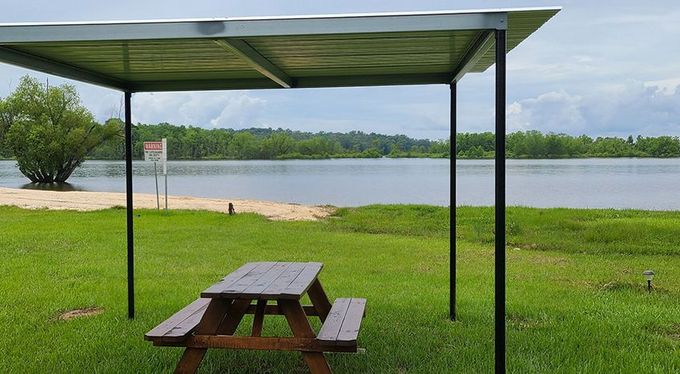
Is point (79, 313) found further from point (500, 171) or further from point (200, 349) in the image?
point (500, 171)

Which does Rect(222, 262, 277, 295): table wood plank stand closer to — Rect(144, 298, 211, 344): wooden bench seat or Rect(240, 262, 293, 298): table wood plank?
Rect(240, 262, 293, 298): table wood plank

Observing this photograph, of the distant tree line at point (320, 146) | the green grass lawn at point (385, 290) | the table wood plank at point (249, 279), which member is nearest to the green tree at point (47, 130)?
the distant tree line at point (320, 146)

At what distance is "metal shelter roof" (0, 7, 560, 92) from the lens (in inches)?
122

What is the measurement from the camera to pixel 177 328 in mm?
3459

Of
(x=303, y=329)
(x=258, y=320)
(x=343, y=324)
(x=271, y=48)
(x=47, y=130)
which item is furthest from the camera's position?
(x=47, y=130)

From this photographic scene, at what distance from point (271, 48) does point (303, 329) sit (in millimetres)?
1651

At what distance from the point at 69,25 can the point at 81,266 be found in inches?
226

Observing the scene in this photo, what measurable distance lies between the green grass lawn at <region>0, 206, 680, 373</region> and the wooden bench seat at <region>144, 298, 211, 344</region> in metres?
0.43

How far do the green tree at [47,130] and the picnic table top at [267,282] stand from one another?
43.0 metres

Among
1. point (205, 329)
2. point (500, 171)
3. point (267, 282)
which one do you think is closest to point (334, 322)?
point (267, 282)

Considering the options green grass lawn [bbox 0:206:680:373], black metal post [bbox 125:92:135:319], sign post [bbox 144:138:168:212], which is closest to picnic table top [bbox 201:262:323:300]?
green grass lawn [bbox 0:206:680:373]

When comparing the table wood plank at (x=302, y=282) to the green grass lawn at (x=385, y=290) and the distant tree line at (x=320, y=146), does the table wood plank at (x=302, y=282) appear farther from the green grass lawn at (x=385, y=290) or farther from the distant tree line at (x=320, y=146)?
the distant tree line at (x=320, y=146)

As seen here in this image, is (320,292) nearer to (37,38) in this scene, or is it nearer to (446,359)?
(446,359)

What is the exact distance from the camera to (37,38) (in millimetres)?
3223
